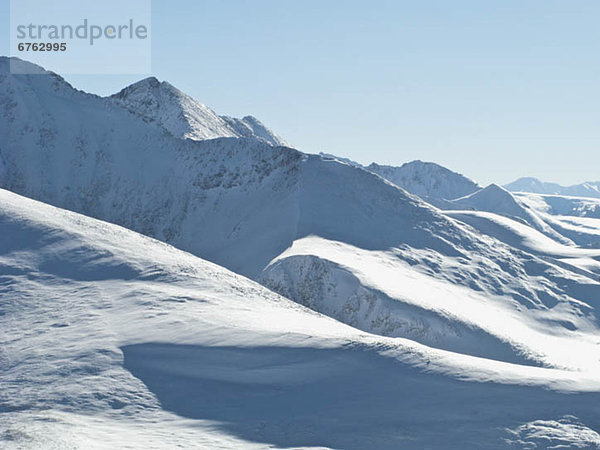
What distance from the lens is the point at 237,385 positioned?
27.2 metres

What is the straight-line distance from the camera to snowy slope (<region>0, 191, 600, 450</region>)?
23.6 metres

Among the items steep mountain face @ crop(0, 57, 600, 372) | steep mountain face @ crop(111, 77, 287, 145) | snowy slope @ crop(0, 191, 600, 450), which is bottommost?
snowy slope @ crop(0, 191, 600, 450)

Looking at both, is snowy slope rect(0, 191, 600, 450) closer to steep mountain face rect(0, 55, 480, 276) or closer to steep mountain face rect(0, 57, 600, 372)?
steep mountain face rect(0, 57, 600, 372)

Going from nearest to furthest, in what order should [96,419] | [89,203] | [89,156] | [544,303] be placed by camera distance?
[96,419] → [544,303] → [89,203] → [89,156]

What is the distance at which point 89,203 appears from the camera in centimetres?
8900

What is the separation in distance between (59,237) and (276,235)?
2751cm

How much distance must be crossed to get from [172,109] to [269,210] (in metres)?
49.8

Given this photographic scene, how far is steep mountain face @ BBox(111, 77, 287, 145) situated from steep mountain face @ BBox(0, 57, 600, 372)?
1324 centimetres

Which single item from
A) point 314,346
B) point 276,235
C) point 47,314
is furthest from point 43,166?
point 314,346

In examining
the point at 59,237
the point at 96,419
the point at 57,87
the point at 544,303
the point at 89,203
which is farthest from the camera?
the point at 57,87

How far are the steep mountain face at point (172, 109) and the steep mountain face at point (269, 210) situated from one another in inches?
521

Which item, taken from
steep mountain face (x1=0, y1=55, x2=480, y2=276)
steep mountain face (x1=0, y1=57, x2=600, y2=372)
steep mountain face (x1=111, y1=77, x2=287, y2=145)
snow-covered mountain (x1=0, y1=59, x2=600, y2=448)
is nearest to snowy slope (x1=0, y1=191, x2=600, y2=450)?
snow-covered mountain (x1=0, y1=59, x2=600, y2=448)

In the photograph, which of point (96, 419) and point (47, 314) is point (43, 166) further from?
point (96, 419)

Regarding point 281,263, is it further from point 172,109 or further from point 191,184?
point 172,109
